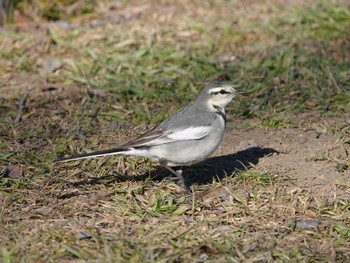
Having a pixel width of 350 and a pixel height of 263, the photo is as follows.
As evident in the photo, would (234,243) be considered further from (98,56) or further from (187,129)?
(98,56)

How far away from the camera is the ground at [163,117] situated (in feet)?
19.4

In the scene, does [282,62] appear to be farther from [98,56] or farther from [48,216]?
[48,216]

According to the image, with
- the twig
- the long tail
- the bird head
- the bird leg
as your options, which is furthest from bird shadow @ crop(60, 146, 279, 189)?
the twig

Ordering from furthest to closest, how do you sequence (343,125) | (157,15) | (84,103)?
(157,15), (84,103), (343,125)

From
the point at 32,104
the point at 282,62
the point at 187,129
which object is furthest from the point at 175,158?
the point at 282,62

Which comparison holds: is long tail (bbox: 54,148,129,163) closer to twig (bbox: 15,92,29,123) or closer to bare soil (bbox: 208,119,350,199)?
bare soil (bbox: 208,119,350,199)

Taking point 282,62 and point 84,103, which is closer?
point 84,103

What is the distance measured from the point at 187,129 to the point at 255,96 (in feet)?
7.59

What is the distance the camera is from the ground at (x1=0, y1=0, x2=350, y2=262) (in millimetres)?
5898

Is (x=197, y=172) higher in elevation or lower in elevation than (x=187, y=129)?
lower

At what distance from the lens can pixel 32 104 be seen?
9055 mm

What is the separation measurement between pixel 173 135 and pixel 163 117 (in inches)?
63.6

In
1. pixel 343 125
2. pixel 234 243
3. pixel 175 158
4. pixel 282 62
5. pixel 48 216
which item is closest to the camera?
pixel 234 243

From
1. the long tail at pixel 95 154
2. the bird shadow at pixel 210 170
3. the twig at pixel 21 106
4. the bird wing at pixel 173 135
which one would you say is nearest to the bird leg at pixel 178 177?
the bird shadow at pixel 210 170
